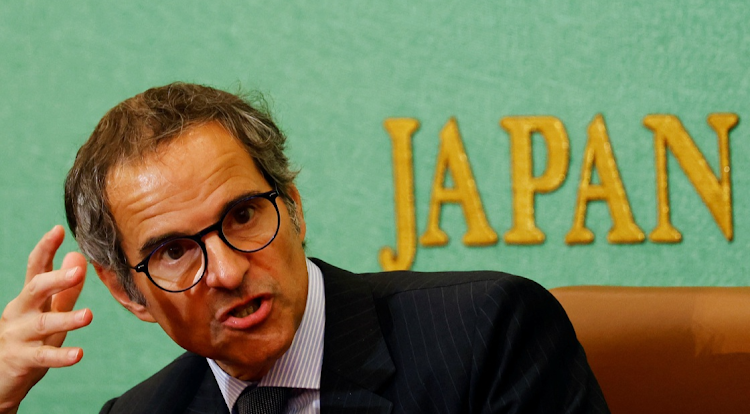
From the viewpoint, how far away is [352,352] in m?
1.20

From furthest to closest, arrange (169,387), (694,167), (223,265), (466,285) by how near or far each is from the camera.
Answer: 1. (694,167)
2. (169,387)
3. (466,285)
4. (223,265)

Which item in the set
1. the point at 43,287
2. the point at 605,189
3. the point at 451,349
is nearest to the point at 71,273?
the point at 43,287

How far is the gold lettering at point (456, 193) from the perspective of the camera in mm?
1838

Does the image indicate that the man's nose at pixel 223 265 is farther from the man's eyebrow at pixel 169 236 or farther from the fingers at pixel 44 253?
the fingers at pixel 44 253

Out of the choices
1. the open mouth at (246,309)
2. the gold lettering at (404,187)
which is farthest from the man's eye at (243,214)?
the gold lettering at (404,187)

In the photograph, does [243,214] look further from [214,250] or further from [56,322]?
[56,322]

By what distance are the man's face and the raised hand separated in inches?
4.3

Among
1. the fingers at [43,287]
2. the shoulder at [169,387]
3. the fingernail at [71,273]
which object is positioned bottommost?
the shoulder at [169,387]

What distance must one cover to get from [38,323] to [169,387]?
0.28m

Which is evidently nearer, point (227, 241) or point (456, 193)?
point (227, 241)

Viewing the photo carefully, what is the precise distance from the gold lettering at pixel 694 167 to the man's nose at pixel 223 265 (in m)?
1.07

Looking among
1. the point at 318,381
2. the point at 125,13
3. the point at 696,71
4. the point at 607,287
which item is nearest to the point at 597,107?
the point at 696,71

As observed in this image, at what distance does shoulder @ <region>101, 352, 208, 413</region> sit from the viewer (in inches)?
52.7

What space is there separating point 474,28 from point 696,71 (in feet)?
1.63
